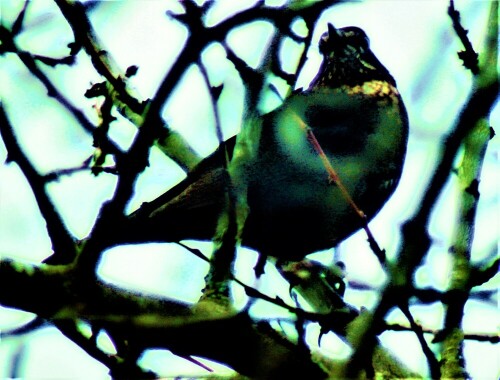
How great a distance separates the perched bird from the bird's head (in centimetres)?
38

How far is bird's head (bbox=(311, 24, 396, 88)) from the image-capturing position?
6277mm

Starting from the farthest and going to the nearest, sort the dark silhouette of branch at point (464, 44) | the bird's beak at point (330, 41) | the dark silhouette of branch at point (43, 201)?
the bird's beak at point (330, 41)
the dark silhouette of branch at point (464, 44)
the dark silhouette of branch at point (43, 201)

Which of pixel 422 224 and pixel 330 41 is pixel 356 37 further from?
pixel 422 224

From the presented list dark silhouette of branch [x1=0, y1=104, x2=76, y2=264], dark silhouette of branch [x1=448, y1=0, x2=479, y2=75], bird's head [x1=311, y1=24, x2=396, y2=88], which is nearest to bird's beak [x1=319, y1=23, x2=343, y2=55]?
bird's head [x1=311, y1=24, x2=396, y2=88]

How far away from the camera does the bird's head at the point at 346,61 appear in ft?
20.6

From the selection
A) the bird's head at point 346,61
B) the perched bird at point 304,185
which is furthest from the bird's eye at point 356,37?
the perched bird at point 304,185

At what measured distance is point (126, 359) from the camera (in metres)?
3.03

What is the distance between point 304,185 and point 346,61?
1350mm

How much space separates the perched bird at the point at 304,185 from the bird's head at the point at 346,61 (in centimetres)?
38

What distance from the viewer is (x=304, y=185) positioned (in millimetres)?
5500

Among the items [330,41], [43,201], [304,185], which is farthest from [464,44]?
[330,41]

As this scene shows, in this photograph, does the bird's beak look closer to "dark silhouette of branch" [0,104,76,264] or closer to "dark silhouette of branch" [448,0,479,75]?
"dark silhouette of branch" [448,0,479,75]

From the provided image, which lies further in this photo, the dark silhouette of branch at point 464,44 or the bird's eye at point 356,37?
the bird's eye at point 356,37

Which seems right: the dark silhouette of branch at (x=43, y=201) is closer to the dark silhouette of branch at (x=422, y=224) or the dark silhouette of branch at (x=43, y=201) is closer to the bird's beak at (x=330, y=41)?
the dark silhouette of branch at (x=422, y=224)
